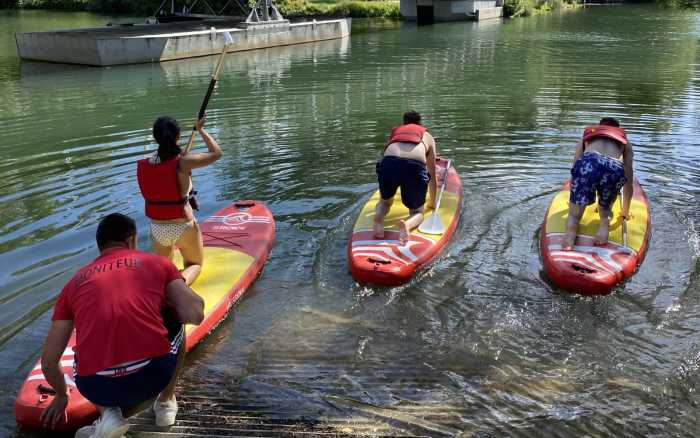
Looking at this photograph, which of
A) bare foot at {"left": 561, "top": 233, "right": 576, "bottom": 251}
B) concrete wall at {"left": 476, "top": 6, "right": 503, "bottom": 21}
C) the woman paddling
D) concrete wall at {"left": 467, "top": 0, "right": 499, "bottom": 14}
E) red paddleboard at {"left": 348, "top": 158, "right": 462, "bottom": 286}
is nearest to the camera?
the woman paddling

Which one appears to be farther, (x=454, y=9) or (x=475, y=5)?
(x=454, y=9)

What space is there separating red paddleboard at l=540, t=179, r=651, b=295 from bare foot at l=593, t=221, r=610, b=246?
51mm

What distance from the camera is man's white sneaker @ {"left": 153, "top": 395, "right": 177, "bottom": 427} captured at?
14.4ft

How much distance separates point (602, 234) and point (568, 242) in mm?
390

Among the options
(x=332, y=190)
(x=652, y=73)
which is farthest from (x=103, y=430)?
(x=652, y=73)

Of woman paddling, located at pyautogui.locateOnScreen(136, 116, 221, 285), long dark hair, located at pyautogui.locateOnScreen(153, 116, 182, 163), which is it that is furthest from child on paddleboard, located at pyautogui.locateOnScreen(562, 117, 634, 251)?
long dark hair, located at pyautogui.locateOnScreen(153, 116, 182, 163)

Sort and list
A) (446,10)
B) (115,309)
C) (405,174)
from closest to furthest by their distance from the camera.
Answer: (115,309), (405,174), (446,10)

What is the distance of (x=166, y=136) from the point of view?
17.9 ft

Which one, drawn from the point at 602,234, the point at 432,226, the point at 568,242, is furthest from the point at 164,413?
the point at 602,234

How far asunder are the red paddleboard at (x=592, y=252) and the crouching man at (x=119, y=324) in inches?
161

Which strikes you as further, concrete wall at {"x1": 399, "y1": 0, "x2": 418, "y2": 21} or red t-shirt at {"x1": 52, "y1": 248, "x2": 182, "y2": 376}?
concrete wall at {"x1": 399, "y1": 0, "x2": 418, "y2": 21}

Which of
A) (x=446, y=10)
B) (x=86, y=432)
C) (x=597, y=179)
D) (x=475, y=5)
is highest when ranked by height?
(x=475, y=5)

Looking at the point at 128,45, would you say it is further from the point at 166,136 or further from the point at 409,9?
the point at 409,9

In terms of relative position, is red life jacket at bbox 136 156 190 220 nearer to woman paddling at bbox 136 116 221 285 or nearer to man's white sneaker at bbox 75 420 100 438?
woman paddling at bbox 136 116 221 285
